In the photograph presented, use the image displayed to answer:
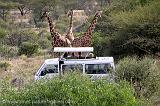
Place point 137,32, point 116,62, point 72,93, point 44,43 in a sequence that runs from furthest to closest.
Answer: point 44,43, point 137,32, point 116,62, point 72,93

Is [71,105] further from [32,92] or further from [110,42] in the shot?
[110,42]

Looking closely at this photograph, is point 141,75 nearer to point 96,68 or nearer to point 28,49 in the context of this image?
point 96,68

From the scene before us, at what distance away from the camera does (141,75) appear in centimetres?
1234

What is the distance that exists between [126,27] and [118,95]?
11.4 meters

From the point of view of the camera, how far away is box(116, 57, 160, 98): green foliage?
1177 centimetres

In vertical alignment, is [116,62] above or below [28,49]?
above

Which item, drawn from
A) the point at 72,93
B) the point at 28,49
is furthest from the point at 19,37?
the point at 72,93

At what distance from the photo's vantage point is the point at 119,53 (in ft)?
68.1

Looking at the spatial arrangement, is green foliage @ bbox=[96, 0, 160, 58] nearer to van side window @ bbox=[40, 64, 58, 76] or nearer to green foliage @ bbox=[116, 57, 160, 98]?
van side window @ bbox=[40, 64, 58, 76]

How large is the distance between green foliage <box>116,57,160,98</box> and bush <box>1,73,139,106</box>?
192 centimetres

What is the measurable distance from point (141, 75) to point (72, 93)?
11.0 feet

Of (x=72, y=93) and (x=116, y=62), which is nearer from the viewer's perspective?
(x=72, y=93)

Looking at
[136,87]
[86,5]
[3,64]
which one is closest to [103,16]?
[3,64]

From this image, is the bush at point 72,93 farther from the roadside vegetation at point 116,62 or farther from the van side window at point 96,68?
the van side window at point 96,68
